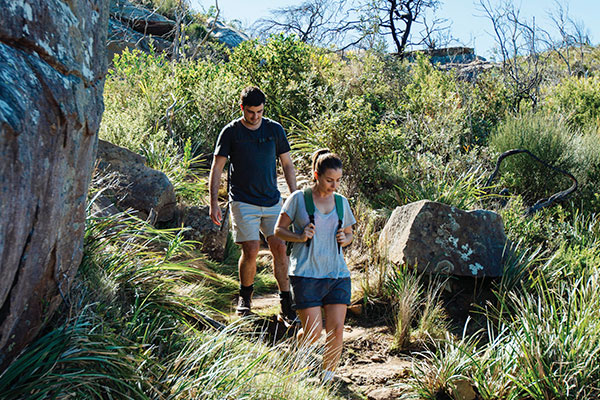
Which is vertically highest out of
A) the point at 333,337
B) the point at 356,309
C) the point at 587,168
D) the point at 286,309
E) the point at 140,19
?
the point at 140,19

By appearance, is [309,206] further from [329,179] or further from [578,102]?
[578,102]

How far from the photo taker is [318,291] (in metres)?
4.04

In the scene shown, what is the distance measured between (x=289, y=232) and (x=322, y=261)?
316 mm

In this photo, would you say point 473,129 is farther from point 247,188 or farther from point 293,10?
point 293,10

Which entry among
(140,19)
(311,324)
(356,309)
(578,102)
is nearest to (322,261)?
(311,324)

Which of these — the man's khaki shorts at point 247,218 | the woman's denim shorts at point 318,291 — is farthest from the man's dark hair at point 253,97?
the woman's denim shorts at point 318,291

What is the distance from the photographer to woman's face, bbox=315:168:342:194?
4.04m

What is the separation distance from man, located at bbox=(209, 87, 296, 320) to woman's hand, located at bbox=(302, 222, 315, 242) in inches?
46.6

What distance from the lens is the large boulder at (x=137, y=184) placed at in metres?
6.14

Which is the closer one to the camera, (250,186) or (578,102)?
(250,186)

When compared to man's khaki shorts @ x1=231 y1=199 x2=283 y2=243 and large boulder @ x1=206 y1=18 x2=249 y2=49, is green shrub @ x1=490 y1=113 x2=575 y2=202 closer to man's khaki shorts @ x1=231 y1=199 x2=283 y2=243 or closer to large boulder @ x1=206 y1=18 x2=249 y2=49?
man's khaki shorts @ x1=231 y1=199 x2=283 y2=243

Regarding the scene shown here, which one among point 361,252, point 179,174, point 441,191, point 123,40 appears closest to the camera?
point 361,252

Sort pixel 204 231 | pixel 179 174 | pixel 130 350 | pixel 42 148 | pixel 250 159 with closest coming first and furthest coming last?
pixel 42 148 < pixel 130 350 < pixel 250 159 < pixel 204 231 < pixel 179 174

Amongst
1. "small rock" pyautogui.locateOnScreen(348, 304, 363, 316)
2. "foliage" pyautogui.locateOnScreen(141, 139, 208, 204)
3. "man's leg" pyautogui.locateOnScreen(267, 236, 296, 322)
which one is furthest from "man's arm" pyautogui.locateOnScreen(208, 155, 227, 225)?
"foliage" pyautogui.locateOnScreen(141, 139, 208, 204)
